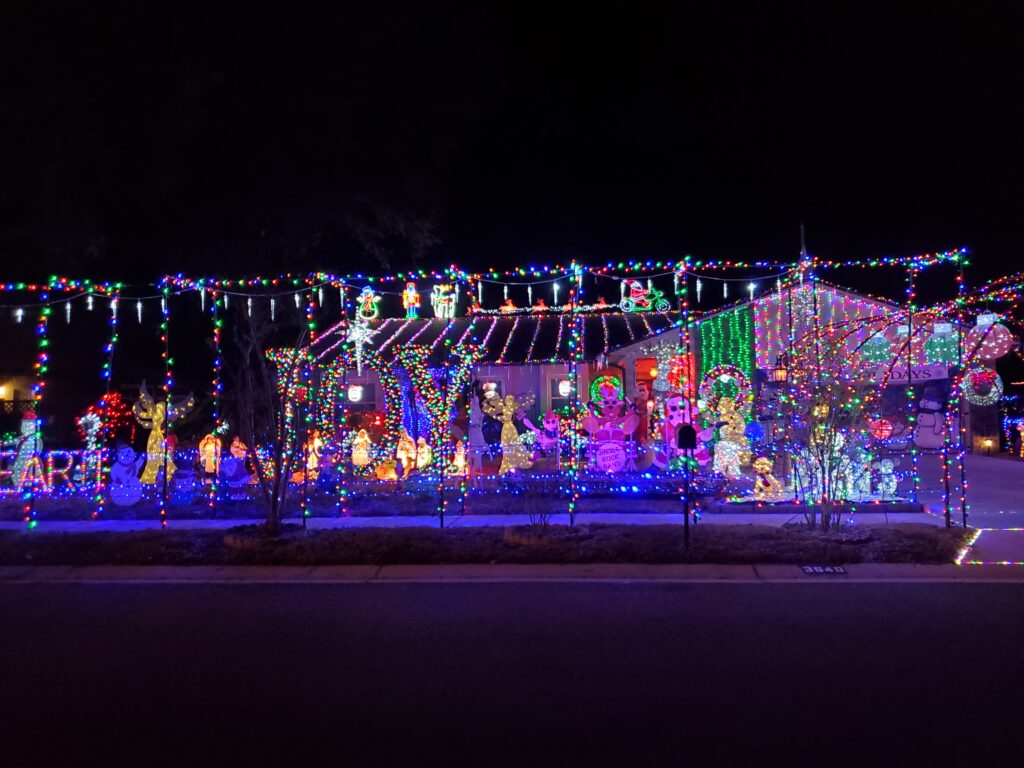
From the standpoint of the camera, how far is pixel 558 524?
11281mm

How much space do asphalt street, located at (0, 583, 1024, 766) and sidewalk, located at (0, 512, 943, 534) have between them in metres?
3.43

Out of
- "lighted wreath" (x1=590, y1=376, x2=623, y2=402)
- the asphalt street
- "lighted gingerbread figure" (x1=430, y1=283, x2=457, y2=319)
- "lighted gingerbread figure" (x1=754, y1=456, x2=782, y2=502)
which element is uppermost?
"lighted gingerbread figure" (x1=430, y1=283, x2=457, y2=319)

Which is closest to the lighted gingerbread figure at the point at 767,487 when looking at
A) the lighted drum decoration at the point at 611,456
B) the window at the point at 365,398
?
the lighted drum decoration at the point at 611,456

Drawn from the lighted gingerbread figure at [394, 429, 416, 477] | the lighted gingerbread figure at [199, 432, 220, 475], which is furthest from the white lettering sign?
the lighted gingerbread figure at [199, 432, 220, 475]

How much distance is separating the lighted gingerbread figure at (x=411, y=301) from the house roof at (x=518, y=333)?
0.26 metres

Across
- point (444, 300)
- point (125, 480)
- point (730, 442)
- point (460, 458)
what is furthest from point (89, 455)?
point (730, 442)

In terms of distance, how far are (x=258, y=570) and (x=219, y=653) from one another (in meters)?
3.54

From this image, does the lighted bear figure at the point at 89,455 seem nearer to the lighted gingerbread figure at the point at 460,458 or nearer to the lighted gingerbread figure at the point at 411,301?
the lighted gingerbread figure at the point at 460,458

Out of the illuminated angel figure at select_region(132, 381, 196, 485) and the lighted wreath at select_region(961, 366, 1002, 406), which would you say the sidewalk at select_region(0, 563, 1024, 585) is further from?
the lighted wreath at select_region(961, 366, 1002, 406)

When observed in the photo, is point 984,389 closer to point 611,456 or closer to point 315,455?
point 611,456

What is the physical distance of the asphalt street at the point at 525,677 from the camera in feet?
14.3

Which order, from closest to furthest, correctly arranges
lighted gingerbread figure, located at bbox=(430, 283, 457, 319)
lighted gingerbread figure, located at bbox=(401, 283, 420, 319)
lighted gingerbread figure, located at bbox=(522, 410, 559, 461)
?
lighted gingerbread figure, located at bbox=(522, 410, 559, 461) < lighted gingerbread figure, located at bbox=(401, 283, 420, 319) < lighted gingerbread figure, located at bbox=(430, 283, 457, 319)

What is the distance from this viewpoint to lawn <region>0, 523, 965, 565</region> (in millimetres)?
9477

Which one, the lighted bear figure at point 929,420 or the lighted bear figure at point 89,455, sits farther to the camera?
the lighted bear figure at point 929,420
